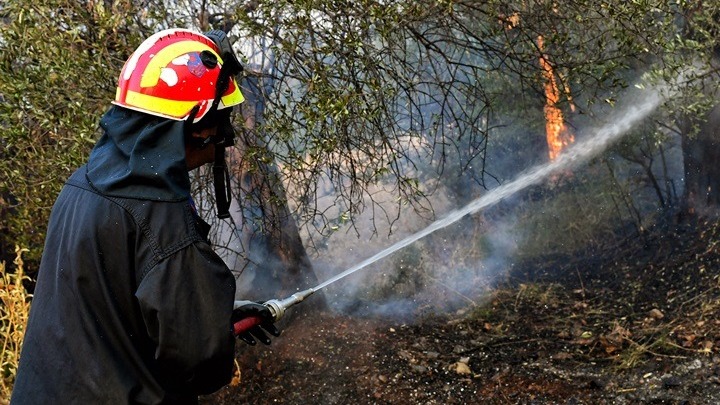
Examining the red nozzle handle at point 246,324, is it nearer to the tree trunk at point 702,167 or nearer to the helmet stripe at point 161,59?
the helmet stripe at point 161,59

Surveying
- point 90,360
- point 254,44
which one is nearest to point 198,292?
point 90,360

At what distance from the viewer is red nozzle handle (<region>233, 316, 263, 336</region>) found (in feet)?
9.46

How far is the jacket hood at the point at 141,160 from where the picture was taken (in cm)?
226

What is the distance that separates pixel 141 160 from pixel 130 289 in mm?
379

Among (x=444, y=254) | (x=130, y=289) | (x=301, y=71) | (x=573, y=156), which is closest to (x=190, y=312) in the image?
(x=130, y=289)

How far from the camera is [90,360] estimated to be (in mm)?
2270

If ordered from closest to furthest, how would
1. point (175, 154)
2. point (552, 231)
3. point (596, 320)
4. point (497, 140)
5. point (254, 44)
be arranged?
1. point (175, 154)
2. point (254, 44)
3. point (596, 320)
4. point (552, 231)
5. point (497, 140)

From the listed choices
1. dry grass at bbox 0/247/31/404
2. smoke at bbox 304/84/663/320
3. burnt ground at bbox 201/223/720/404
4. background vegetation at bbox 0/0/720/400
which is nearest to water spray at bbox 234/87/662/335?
smoke at bbox 304/84/663/320

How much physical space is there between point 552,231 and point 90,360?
27.2 feet

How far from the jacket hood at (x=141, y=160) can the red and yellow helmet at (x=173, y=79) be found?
0.05m

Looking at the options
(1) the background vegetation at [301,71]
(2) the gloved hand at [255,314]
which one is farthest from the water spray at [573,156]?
(2) the gloved hand at [255,314]

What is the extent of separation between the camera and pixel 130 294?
228 centimetres

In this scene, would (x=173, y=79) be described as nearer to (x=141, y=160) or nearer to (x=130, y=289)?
(x=141, y=160)

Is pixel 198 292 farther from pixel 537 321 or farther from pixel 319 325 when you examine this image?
pixel 537 321
